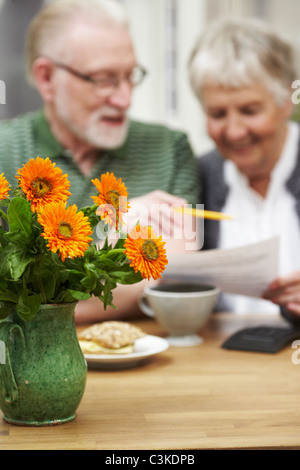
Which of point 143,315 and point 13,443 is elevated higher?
point 13,443

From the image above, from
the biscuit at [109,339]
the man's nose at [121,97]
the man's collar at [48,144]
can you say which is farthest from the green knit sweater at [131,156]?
the biscuit at [109,339]

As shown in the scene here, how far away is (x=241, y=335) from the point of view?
114cm

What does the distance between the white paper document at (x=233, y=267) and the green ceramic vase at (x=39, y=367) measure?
42 cm

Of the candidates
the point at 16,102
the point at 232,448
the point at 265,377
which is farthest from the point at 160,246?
the point at 16,102

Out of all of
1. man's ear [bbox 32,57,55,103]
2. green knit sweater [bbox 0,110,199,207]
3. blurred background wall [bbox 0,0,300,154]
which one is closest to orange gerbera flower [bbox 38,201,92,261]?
green knit sweater [bbox 0,110,199,207]

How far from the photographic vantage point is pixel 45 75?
1896 millimetres

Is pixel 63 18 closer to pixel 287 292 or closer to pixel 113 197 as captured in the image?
pixel 287 292

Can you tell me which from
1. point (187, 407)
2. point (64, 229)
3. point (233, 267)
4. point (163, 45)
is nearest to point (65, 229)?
point (64, 229)

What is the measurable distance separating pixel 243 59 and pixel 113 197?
113 cm

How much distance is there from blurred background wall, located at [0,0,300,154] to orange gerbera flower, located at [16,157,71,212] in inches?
78.6

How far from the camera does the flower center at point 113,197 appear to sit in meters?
0.70

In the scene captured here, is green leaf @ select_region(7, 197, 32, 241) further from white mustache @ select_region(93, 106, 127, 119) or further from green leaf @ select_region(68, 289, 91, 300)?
white mustache @ select_region(93, 106, 127, 119)
